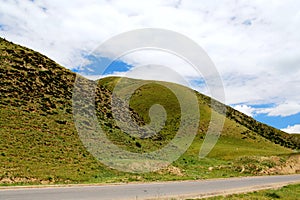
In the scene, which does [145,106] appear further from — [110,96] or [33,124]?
[33,124]

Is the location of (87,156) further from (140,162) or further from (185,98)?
(185,98)

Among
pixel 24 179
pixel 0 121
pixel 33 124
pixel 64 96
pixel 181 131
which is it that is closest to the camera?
pixel 24 179

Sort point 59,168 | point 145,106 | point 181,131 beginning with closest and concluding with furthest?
point 59,168, point 181,131, point 145,106

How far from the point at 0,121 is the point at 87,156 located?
1062 centimetres

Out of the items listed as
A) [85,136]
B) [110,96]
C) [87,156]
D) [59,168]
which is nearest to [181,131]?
[110,96]

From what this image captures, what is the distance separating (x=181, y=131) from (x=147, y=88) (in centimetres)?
3682

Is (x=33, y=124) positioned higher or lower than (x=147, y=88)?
lower

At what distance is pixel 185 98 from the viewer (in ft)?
369

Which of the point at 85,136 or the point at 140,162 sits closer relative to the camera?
the point at 140,162

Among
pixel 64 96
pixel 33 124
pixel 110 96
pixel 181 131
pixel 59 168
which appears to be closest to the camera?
pixel 59 168

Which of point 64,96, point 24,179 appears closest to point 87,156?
point 24,179

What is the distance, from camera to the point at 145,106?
352 ft

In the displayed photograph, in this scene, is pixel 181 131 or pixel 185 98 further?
→ pixel 185 98

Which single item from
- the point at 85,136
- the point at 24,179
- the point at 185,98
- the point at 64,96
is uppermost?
the point at 185,98
